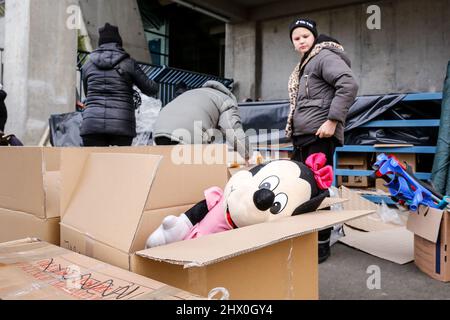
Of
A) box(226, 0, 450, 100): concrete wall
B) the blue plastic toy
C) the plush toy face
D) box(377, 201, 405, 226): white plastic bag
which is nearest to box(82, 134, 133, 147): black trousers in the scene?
the plush toy face

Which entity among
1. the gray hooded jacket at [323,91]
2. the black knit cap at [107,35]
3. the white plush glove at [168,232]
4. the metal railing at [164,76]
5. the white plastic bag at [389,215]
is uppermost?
the metal railing at [164,76]

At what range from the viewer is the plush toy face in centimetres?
111

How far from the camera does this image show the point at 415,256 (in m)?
2.11

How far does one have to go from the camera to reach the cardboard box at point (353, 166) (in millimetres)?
3730

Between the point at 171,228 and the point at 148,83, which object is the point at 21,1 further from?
the point at 171,228

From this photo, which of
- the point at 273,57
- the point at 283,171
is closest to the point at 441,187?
the point at 283,171

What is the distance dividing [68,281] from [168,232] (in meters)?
0.33

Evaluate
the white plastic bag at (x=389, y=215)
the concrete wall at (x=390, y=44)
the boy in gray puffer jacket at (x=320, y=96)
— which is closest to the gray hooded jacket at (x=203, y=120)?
the boy in gray puffer jacket at (x=320, y=96)

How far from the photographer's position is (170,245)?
0.86 meters

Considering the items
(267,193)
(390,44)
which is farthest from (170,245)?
(390,44)

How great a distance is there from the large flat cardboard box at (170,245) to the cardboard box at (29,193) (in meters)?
0.08

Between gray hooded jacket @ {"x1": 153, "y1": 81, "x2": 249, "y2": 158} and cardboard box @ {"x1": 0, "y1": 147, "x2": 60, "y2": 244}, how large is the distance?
29.7 inches

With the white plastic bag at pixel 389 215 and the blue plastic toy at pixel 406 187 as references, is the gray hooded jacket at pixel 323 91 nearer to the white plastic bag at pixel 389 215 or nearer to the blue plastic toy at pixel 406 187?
the blue plastic toy at pixel 406 187

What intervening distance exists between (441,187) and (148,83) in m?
2.52
